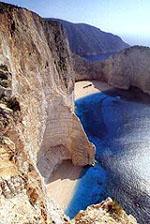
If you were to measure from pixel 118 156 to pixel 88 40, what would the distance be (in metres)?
112

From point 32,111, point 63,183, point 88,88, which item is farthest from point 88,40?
point 32,111

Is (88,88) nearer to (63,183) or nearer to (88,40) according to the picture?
(63,183)

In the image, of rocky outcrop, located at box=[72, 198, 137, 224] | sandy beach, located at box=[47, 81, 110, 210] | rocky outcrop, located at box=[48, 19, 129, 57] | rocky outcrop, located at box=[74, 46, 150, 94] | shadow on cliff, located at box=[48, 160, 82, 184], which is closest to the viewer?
rocky outcrop, located at box=[72, 198, 137, 224]

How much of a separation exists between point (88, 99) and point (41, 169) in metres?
41.2

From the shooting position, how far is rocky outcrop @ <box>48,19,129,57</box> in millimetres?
140000

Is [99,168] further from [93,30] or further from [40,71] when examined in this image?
[93,30]

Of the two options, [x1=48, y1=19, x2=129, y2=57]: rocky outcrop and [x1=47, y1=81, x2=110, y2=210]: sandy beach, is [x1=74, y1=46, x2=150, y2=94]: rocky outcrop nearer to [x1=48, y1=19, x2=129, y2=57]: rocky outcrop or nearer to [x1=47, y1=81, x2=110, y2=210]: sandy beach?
[x1=47, y1=81, x2=110, y2=210]: sandy beach

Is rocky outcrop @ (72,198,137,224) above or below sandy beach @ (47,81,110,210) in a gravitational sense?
above

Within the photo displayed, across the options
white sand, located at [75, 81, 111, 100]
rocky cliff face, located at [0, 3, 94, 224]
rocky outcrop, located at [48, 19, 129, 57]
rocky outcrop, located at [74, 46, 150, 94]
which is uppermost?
rocky cliff face, located at [0, 3, 94, 224]

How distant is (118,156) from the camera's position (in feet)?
141

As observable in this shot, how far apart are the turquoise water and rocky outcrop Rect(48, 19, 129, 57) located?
2809 inches

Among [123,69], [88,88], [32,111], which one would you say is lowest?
[88,88]

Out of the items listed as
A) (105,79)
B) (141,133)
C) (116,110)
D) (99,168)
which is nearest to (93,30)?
(105,79)

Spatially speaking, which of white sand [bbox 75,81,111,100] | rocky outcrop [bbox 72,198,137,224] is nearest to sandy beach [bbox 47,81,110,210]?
rocky outcrop [bbox 72,198,137,224]
